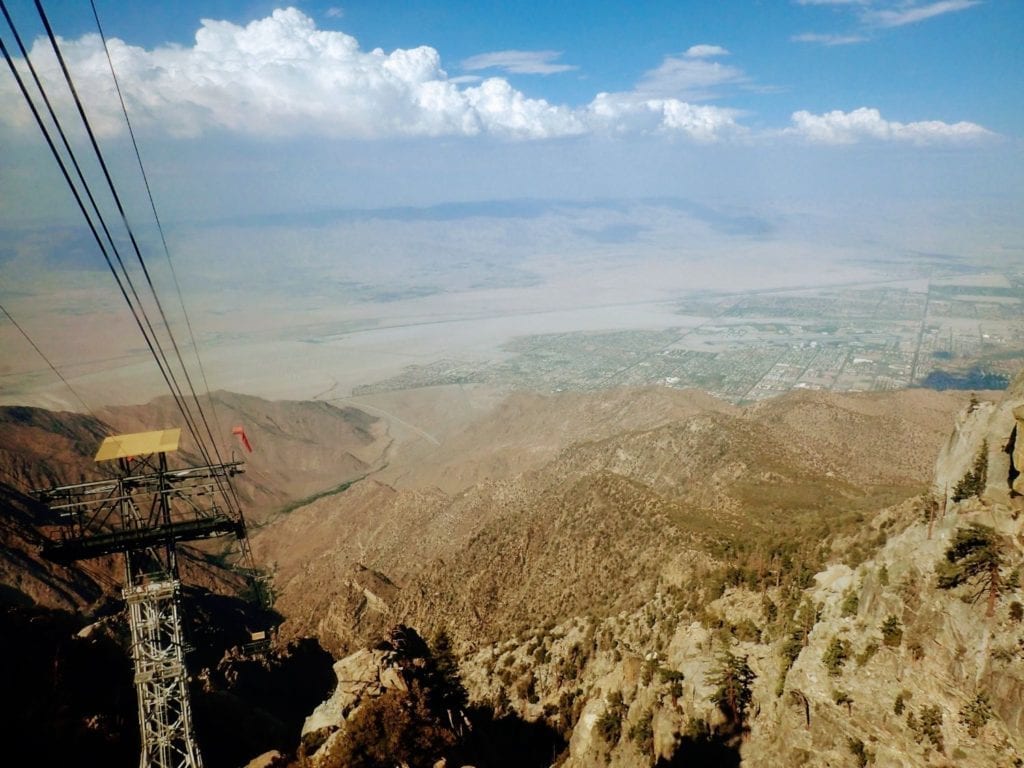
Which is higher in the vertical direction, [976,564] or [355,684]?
[976,564]

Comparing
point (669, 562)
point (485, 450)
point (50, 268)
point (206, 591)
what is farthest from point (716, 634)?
point (50, 268)

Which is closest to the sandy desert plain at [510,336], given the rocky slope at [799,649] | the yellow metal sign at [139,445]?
the rocky slope at [799,649]

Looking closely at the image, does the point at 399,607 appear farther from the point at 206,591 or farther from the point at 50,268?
the point at 50,268

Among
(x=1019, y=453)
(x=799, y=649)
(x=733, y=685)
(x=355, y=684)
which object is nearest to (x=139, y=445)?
(x=355, y=684)

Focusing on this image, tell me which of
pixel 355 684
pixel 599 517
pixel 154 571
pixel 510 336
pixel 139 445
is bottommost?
pixel 510 336

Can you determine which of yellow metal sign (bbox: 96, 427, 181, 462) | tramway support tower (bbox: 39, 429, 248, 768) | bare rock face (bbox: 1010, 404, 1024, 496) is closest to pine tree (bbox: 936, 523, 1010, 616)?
bare rock face (bbox: 1010, 404, 1024, 496)

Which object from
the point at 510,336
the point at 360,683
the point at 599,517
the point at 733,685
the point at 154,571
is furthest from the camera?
the point at 510,336

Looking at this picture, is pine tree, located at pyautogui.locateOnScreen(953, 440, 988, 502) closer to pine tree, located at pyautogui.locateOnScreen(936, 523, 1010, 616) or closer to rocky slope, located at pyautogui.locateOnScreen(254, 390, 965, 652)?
pine tree, located at pyautogui.locateOnScreen(936, 523, 1010, 616)

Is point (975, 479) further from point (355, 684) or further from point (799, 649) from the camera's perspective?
point (355, 684)

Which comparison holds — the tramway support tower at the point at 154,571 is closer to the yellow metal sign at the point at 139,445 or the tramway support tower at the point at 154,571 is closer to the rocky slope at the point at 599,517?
the yellow metal sign at the point at 139,445
